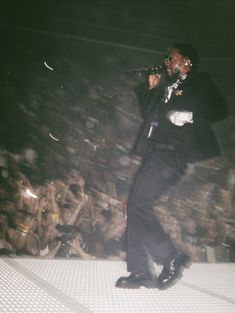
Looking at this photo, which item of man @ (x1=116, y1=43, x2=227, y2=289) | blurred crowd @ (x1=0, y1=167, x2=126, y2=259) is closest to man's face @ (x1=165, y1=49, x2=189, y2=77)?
man @ (x1=116, y1=43, x2=227, y2=289)

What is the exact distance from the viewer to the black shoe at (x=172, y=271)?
1555mm

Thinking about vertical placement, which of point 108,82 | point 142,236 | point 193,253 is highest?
point 108,82

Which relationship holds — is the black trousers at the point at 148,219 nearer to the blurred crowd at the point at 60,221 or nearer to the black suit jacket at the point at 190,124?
the black suit jacket at the point at 190,124

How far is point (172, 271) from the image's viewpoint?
1591 millimetres

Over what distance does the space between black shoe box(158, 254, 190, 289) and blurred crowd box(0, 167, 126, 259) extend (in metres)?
1.78

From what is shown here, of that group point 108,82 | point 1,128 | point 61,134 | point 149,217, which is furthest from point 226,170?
point 149,217

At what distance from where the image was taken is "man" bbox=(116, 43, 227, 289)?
5.29 ft

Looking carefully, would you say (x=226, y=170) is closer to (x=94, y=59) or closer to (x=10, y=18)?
(x=94, y=59)

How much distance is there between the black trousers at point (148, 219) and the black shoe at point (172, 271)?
25 millimetres

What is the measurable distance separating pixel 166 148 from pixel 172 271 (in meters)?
0.57

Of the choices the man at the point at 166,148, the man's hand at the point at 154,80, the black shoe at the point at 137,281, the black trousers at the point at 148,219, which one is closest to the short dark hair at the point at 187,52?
the man at the point at 166,148

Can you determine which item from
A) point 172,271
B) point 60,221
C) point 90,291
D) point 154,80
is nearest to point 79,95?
point 60,221

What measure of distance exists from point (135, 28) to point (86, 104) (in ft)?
3.74

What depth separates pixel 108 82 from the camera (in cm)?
459
